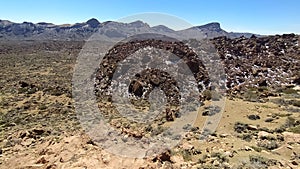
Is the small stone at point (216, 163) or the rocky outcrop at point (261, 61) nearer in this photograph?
the small stone at point (216, 163)

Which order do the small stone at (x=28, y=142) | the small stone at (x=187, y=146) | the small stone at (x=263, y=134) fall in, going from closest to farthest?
1. the small stone at (x=187, y=146)
2. the small stone at (x=263, y=134)
3. the small stone at (x=28, y=142)

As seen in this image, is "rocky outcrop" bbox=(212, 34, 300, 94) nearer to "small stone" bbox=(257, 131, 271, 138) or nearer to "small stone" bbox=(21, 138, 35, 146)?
"small stone" bbox=(257, 131, 271, 138)

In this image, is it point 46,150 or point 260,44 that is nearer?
point 46,150

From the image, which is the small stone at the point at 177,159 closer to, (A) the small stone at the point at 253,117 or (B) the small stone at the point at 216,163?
(B) the small stone at the point at 216,163

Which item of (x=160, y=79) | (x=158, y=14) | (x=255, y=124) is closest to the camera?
(x=158, y=14)

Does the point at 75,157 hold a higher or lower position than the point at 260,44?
lower

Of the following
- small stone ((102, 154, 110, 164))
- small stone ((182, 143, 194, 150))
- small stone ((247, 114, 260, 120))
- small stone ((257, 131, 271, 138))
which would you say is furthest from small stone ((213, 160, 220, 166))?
small stone ((247, 114, 260, 120))

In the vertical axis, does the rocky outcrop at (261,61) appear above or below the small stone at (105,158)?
above

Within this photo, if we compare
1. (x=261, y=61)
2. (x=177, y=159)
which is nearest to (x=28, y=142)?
(x=177, y=159)

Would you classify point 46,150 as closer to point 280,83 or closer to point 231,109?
point 231,109

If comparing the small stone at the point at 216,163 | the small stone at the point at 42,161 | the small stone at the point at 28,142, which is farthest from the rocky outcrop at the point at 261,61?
the small stone at the point at 42,161

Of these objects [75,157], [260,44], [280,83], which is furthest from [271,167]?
[260,44]
